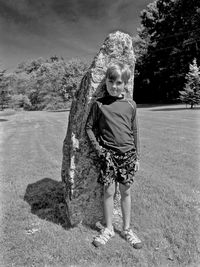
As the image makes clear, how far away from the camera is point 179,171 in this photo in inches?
219

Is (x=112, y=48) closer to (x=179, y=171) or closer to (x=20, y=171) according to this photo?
(x=179, y=171)

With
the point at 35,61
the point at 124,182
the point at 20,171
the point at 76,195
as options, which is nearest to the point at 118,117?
the point at 124,182

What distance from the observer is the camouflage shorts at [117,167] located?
111 inches

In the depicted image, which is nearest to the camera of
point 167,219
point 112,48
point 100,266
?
point 100,266

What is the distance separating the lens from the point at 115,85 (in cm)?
285

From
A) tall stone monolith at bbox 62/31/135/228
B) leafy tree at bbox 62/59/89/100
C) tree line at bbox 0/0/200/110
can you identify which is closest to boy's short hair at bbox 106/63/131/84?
tall stone monolith at bbox 62/31/135/228

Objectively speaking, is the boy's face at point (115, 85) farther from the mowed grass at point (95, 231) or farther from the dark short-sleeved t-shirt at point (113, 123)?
the mowed grass at point (95, 231)

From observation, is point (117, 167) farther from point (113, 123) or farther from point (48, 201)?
point (48, 201)

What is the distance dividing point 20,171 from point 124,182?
3964mm

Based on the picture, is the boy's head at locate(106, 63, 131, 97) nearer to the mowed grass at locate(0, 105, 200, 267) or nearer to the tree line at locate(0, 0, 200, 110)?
the mowed grass at locate(0, 105, 200, 267)

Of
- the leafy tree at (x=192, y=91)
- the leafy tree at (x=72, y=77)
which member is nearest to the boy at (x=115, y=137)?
the leafy tree at (x=192, y=91)

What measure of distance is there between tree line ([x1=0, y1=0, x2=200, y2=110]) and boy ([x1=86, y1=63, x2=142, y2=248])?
21.0m

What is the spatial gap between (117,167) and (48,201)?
1.88 m

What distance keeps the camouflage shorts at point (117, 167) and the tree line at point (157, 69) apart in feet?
69.4
